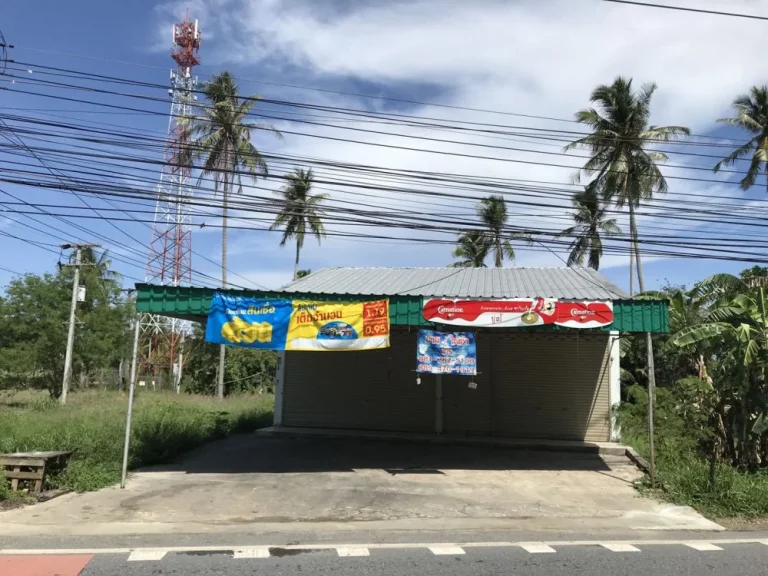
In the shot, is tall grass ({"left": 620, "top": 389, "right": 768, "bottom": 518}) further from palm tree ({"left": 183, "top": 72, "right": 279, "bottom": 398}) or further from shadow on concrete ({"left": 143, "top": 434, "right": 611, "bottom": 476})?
palm tree ({"left": 183, "top": 72, "right": 279, "bottom": 398})

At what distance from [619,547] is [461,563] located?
2.05 meters

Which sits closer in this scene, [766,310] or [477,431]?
[766,310]

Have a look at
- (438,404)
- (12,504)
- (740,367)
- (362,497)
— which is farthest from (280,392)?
(740,367)

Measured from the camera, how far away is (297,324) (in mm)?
10641

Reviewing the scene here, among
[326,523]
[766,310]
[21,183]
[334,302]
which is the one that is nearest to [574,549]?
[326,523]

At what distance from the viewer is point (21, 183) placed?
12.1 meters

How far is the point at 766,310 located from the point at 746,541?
5766 millimetres

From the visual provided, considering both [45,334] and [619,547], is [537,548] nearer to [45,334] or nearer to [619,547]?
[619,547]

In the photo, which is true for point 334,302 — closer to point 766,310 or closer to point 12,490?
point 12,490

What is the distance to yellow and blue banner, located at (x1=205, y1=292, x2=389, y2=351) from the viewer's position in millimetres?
10492

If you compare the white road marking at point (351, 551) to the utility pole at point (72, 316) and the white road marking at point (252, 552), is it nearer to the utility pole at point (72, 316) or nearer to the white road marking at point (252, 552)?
the white road marking at point (252, 552)

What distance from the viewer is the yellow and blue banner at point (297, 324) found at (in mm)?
10492

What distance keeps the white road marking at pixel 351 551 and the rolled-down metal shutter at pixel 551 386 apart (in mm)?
9758

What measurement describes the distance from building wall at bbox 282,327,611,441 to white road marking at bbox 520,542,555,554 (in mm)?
8203
